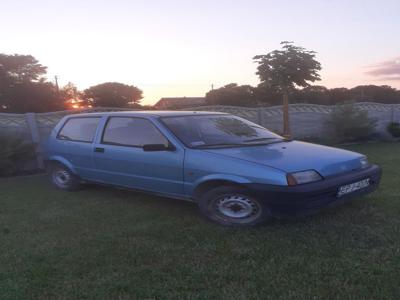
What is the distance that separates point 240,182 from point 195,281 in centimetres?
145

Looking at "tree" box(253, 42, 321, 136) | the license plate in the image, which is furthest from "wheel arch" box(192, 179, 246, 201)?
"tree" box(253, 42, 321, 136)

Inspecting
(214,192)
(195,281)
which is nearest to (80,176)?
(214,192)

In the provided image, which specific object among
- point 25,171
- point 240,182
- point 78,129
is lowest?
point 25,171

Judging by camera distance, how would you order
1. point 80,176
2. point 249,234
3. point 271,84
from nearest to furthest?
point 249,234 < point 80,176 < point 271,84

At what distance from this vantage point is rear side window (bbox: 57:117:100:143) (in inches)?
252

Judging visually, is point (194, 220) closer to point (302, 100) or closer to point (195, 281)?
point (195, 281)

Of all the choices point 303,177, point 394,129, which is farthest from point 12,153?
point 394,129

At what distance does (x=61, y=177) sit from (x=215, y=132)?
311 centimetres

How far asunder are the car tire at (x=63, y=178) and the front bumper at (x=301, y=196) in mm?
3522

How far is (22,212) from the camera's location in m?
5.75

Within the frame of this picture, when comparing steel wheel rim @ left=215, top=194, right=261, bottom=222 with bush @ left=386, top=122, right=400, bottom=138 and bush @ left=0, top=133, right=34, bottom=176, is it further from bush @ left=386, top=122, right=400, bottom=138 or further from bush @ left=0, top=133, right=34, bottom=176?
bush @ left=386, top=122, right=400, bottom=138

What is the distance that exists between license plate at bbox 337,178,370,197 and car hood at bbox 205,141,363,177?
18 cm

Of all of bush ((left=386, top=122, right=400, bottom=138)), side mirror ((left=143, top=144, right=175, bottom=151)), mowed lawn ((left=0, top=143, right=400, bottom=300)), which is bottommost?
bush ((left=386, top=122, right=400, bottom=138))

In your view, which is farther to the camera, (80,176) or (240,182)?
(80,176)
